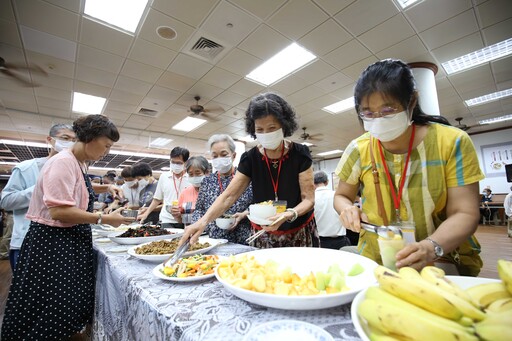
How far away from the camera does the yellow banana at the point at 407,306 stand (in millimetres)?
369

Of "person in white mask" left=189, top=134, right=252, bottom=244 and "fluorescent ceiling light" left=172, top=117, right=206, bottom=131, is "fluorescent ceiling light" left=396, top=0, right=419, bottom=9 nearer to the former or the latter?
"person in white mask" left=189, top=134, right=252, bottom=244

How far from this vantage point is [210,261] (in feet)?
3.50

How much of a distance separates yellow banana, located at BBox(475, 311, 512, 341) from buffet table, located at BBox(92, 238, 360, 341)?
0.86 feet

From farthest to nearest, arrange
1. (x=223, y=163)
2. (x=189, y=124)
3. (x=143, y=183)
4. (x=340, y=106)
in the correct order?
(x=189, y=124)
(x=340, y=106)
(x=143, y=183)
(x=223, y=163)

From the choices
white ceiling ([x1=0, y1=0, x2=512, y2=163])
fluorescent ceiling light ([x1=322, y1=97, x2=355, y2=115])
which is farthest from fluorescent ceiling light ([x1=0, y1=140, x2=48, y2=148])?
fluorescent ceiling light ([x1=322, y1=97, x2=355, y2=115])

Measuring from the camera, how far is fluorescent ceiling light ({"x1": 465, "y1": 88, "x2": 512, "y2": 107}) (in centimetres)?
648

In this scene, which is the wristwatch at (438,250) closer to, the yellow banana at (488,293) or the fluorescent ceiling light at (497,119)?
the yellow banana at (488,293)

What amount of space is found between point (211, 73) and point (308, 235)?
14.7 feet

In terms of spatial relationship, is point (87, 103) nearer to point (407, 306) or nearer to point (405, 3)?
point (405, 3)

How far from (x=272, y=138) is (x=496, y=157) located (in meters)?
15.0

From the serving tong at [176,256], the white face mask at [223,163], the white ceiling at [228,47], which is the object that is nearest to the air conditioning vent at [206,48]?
the white ceiling at [228,47]

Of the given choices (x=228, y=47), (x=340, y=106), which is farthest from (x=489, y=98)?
(x=228, y=47)

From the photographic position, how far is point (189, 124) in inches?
321

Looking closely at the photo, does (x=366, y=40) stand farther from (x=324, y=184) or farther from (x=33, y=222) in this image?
(x=33, y=222)
